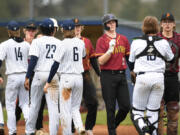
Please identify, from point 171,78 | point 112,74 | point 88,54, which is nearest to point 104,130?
point 88,54

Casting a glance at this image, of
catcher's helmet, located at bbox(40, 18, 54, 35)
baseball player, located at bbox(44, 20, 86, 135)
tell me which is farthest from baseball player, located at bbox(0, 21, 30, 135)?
baseball player, located at bbox(44, 20, 86, 135)

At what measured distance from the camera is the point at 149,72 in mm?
6930

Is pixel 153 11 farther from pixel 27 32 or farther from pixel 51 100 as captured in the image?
pixel 51 100

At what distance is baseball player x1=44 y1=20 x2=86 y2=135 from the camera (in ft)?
23.9

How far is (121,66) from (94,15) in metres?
6.91

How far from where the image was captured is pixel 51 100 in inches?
303

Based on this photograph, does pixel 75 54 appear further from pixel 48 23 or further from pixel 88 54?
pixel 88 54

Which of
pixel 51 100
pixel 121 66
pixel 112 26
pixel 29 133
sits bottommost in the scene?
pixel 29 133

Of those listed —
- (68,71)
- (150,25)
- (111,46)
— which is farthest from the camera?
(111,46)

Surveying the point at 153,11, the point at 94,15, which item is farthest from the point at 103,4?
the point at 153,11

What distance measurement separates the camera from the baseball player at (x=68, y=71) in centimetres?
728

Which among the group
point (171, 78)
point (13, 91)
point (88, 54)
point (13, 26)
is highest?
point (13, 26)

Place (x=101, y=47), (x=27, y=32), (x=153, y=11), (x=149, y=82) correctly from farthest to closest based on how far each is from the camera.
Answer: (x=153, y=11) → (x=27, y=32) → (x=101, y=47) → (x=149, y=82)

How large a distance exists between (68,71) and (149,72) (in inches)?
49.8
